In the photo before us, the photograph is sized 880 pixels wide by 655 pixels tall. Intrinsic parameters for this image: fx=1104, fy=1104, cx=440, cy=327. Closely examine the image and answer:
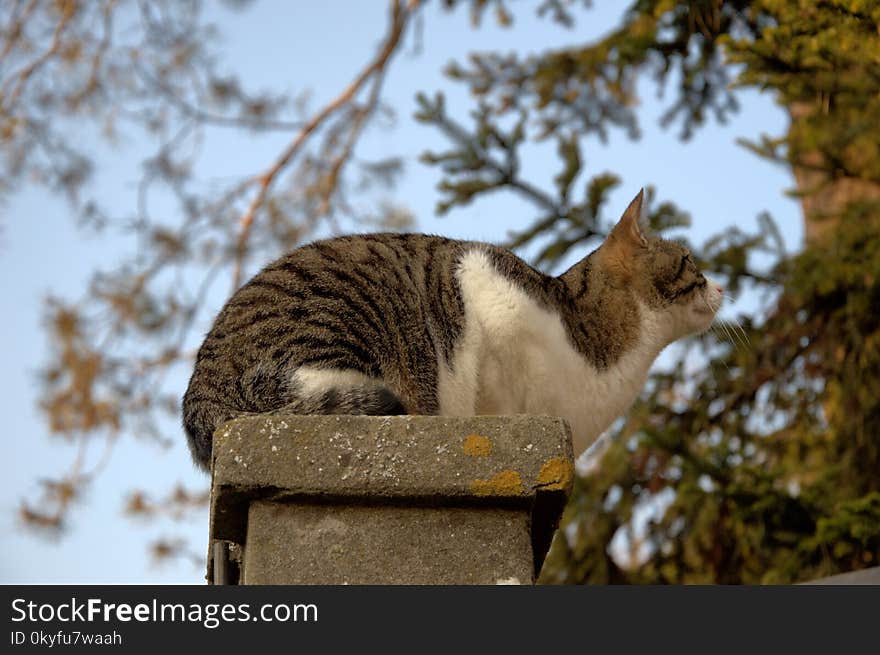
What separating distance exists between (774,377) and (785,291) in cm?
45

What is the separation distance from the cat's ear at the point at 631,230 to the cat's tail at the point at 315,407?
1198 mm

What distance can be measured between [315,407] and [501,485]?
612mm

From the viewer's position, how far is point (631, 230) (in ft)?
11.2

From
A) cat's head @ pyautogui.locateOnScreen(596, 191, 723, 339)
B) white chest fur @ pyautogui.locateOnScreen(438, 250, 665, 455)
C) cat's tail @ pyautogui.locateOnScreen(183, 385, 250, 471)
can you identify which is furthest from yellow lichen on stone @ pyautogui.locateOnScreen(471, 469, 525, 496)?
cat's head @ pyautogui.locateOnScreen(596, 191, 723, 339)

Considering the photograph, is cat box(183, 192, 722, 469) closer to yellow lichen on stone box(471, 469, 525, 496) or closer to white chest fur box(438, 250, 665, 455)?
white chest fur box(438, 250, 665, 455)

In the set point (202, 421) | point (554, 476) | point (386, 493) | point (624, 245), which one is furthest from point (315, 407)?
point (624, 245)

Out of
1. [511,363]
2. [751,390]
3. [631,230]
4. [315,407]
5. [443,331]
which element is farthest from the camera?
[751,390]

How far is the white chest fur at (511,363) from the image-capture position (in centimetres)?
284

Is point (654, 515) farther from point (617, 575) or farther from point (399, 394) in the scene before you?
point (399, 394)

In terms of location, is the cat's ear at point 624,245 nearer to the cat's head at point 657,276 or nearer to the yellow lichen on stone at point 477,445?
the cat's head at point 657,276

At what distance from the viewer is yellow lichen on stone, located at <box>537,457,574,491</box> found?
1954mm

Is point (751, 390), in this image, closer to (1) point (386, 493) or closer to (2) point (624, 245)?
(2) point (624, 245)

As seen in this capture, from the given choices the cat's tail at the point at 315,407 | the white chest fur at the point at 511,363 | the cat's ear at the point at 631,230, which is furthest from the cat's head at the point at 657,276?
the cat's tail at the point at 315,407

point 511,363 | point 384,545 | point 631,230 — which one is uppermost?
point 631,230
